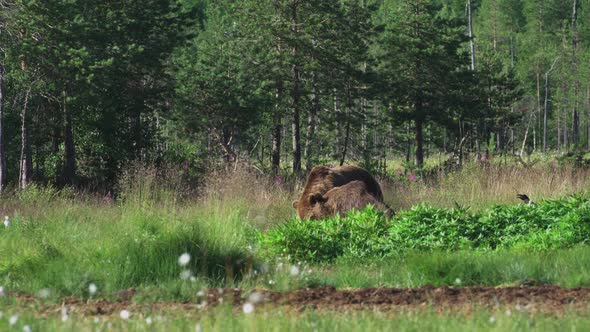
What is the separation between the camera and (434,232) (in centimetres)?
807

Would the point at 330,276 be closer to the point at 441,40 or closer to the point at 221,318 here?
the point at 221,318

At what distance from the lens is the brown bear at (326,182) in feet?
33.6

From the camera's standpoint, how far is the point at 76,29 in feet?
70.3

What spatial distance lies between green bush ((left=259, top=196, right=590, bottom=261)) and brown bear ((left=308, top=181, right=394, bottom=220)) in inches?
45.7

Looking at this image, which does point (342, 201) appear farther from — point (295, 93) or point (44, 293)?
point (295, 93)

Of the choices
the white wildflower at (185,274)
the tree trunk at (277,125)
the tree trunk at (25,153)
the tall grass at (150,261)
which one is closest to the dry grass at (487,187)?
the tall grass at (150,261)

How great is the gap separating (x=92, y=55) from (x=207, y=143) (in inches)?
444

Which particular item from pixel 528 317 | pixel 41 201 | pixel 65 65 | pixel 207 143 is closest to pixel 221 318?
pixel 528 317

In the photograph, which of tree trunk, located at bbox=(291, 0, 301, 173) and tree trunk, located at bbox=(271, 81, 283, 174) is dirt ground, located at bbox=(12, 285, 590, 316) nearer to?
tree trunk, located at bbox=(271, 81, 283, 174)

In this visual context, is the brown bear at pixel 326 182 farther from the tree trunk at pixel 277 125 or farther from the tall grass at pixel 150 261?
the tree trunk at pixel 277 125

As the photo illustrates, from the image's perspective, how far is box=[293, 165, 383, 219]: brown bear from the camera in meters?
10.2

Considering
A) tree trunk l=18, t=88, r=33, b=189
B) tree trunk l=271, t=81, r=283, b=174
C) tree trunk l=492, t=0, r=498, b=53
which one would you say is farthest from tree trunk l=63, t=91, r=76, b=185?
tree trunk l=492, t=0, r=498, b=53

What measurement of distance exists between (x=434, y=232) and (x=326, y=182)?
2.71 metres

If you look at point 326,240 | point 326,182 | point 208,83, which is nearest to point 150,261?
point 326,240
